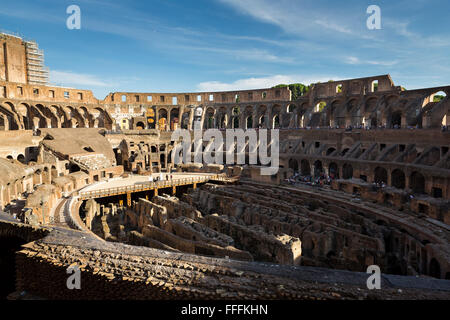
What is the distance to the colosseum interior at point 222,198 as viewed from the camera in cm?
977

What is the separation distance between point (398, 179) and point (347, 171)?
5047mm

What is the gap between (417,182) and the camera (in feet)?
77.4

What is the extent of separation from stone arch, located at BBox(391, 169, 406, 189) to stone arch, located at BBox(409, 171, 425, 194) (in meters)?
1.28

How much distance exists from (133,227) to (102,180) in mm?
9892

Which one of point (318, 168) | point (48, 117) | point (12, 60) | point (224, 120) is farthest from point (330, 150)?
point (12, 60)

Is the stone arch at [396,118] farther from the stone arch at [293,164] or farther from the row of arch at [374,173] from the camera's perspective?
the stone arch at [293,164]

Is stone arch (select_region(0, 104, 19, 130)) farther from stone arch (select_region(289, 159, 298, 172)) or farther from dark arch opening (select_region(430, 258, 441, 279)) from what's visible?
dark arch opening (select_region(430, 258, 441, 279))

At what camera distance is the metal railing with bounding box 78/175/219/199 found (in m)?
24.8

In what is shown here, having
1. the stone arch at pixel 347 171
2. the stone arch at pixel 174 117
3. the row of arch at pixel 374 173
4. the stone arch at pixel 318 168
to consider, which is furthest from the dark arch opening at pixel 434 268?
the stone arch at pixel 174 117

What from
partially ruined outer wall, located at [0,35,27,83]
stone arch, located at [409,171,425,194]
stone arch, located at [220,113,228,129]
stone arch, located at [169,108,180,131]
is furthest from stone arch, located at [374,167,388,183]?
partially ruined outer wall, located at [0,35,27,83]

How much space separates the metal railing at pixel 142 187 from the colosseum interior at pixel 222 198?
0.13 metres

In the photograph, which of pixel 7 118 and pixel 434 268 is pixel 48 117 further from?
pixel 434 268
